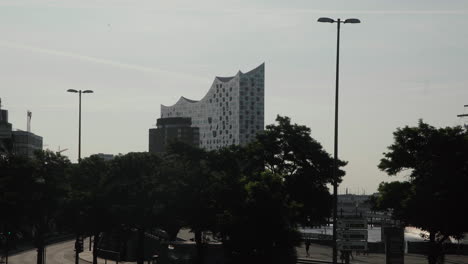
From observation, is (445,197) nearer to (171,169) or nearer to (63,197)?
(171,169)

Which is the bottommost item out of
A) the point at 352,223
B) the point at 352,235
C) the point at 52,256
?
the point at 52,256

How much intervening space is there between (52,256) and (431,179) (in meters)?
57.4

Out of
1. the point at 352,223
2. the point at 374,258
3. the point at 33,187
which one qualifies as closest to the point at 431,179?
the point at 352,223

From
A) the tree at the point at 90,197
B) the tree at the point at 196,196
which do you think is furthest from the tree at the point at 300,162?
the tree at the point at 90,197

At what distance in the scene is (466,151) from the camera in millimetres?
43531

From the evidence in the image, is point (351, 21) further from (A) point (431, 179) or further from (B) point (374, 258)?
(B) point (374, 258)

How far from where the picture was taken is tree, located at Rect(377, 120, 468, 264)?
4269 cm

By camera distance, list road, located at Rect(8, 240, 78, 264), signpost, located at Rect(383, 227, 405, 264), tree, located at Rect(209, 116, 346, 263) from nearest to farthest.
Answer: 1. signpost, located at Rect(383, 227, 405, 264)
2. tree, located at Rect(209, 116, 346, 263)
3. road, located at Rect(8, 240, 78, 264)

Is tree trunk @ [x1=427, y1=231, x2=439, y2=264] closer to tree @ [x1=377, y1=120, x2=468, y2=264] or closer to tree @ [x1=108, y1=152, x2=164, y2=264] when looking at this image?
tree @ [x1=377, y1=120, x2=468, y2=264]

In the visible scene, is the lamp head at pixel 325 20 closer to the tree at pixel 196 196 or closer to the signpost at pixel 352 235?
the signpost at pixel 352 235

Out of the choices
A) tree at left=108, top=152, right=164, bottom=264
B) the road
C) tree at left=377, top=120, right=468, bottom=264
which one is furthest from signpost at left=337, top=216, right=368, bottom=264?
the road

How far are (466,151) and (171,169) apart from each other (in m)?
27.1

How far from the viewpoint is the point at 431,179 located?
43.2 metres

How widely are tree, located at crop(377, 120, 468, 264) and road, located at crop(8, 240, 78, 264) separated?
44315 mm
